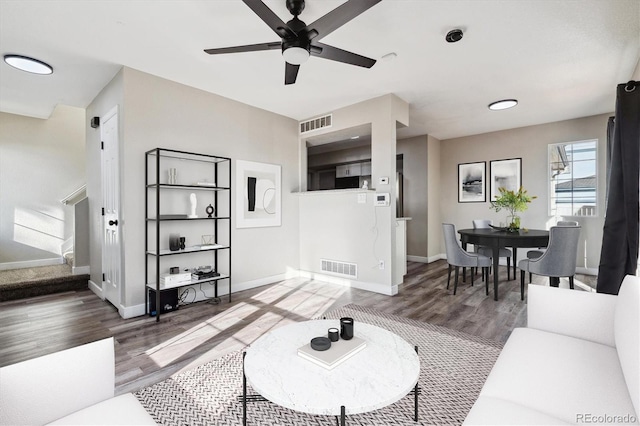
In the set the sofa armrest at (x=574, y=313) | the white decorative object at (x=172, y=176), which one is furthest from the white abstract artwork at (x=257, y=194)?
the sofa armrest at (x=574, y=313)

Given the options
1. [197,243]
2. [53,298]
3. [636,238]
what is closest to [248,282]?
[197,243]

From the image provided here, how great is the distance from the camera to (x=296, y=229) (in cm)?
506

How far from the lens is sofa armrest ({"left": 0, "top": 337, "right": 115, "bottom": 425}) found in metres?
1.00

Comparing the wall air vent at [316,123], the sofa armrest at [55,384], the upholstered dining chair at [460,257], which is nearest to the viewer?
the sofa armrest at [55,384]

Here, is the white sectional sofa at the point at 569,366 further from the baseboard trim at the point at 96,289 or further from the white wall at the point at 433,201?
the white wall at the point at 433,201

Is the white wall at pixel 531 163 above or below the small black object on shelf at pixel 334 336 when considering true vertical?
above

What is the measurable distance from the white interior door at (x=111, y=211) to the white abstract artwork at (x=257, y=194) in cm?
141

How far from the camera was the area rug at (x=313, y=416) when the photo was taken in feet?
5.44

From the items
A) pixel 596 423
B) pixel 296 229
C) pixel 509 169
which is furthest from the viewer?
pixel 509 169

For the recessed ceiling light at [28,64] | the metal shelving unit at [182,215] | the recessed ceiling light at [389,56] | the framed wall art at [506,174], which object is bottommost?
the metal shelving unit at [182,215]

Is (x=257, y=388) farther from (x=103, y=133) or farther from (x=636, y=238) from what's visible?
(x=103, y=133)

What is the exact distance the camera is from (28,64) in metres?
3.07

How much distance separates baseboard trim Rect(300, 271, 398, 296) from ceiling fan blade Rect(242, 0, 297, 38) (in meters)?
3.19

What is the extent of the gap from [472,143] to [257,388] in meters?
6.49
